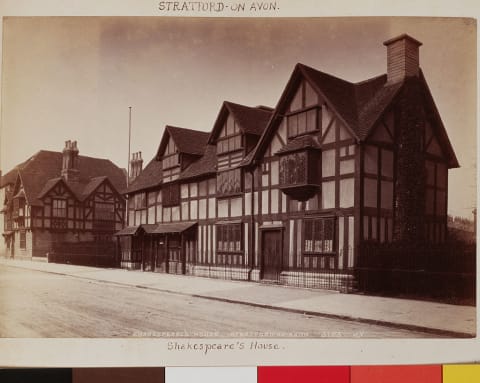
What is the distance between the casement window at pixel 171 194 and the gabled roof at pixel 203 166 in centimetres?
38

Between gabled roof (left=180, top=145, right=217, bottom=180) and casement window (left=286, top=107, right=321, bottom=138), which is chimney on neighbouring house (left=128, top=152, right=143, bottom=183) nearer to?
casement window (left=286, top=107, right=321, bottom=138)

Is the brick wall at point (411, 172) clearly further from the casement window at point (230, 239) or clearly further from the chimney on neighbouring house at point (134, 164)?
the chimney on neighbouring house at point (134, 164)

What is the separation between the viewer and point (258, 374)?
538cm

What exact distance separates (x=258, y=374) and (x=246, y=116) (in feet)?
12.2

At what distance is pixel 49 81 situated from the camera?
19.6 ft

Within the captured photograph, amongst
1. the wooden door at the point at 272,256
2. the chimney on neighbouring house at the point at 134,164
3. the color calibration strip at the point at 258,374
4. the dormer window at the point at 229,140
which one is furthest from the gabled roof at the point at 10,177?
the wooden door at the point at 272,256

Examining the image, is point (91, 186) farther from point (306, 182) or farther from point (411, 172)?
point (411, 172)

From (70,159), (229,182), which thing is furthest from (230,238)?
(70,159)

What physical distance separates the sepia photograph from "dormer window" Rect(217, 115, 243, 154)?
0.97 meters

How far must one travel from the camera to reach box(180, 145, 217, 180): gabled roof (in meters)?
10.3

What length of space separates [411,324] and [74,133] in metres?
4.74

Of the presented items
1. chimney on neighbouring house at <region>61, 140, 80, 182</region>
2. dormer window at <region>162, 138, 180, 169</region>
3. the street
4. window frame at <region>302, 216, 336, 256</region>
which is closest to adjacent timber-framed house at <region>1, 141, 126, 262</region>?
chimney on neighbouring house at <region>61, 140, 80, 182</region>

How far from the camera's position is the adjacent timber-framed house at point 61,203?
5.99 meters

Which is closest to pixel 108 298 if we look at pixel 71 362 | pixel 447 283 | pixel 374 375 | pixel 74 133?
pixel 71 362
